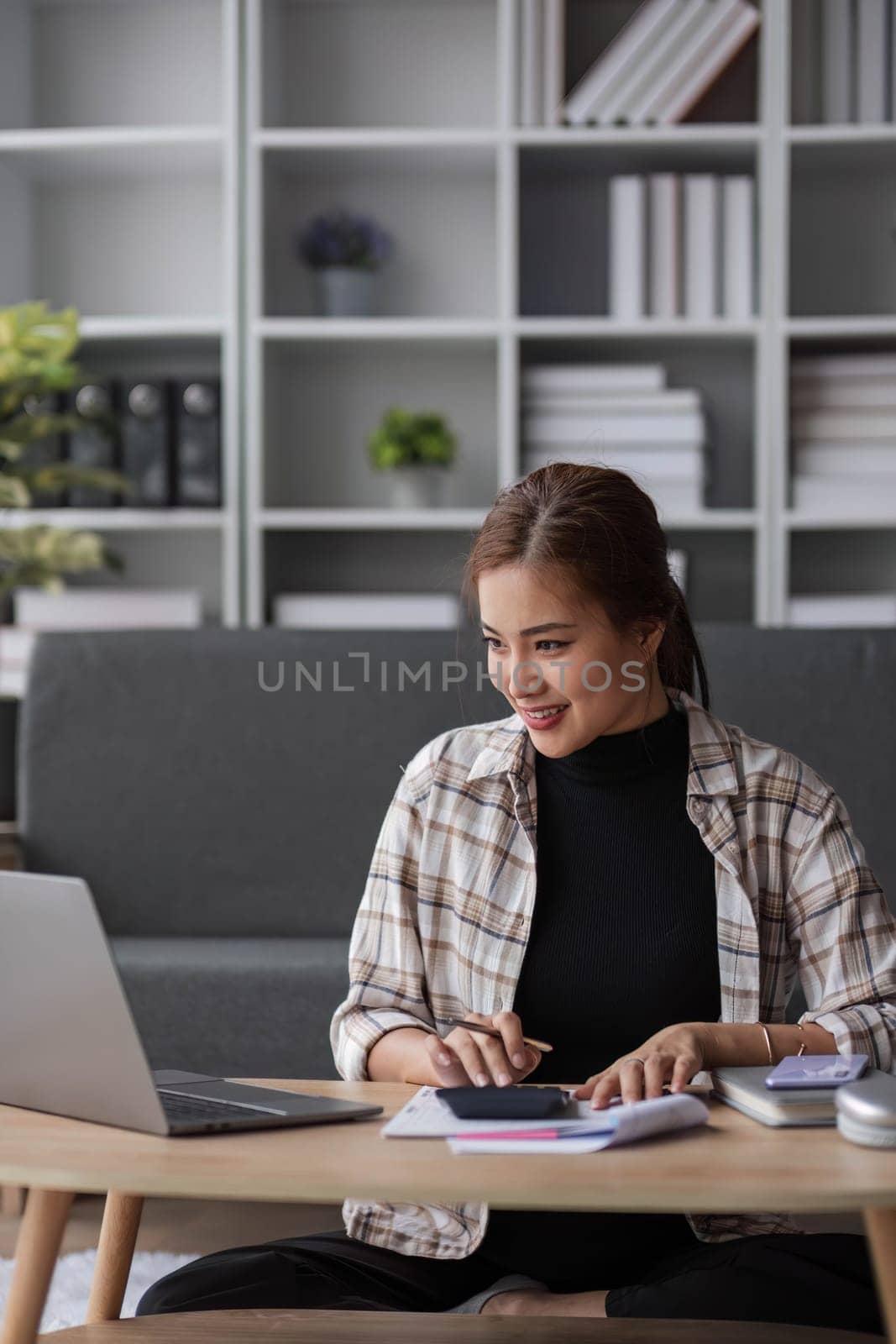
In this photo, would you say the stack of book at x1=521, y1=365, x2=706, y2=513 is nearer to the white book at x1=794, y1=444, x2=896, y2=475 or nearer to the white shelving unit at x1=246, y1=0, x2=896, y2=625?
the white shelving unit at x1=246, y1=0, x2=896, y2=625

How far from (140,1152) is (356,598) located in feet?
6.97

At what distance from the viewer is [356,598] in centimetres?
296

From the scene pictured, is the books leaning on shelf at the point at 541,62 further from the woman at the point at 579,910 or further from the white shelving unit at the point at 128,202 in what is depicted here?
the woman at the point at 579,910

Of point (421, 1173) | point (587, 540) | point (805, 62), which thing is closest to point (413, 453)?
point (805, 62)

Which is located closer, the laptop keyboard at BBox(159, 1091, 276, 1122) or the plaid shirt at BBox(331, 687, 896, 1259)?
the laptop keyboard at BBox(159, 1091, 276, 1122)

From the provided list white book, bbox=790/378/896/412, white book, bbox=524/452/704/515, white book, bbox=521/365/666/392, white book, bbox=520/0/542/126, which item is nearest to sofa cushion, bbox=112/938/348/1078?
white book, bbox=524/452/704/515

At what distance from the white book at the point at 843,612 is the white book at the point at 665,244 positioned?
Answer: 0.66 meters

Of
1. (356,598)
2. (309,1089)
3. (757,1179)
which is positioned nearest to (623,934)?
(309,1089)

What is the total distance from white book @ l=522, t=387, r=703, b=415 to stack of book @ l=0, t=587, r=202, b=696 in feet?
2.78

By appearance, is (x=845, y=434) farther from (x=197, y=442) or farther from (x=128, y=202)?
(x=128, y=202)

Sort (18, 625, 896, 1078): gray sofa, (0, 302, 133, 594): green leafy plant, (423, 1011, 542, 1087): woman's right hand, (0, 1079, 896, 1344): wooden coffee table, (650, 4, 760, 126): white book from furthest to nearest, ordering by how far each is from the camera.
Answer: (650, 4, 760, 126): white book < (0, 302, 133, 594): green leafy plant < (18, 625, 896, 1078): gray sofa < (423, 1011, 542, 1087): woman's right hand < (0, 1079, 896, 1344): wooden coffee table

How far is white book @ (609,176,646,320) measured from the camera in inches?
115

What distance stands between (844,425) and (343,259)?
111cm

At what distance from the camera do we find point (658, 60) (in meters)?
2.92
